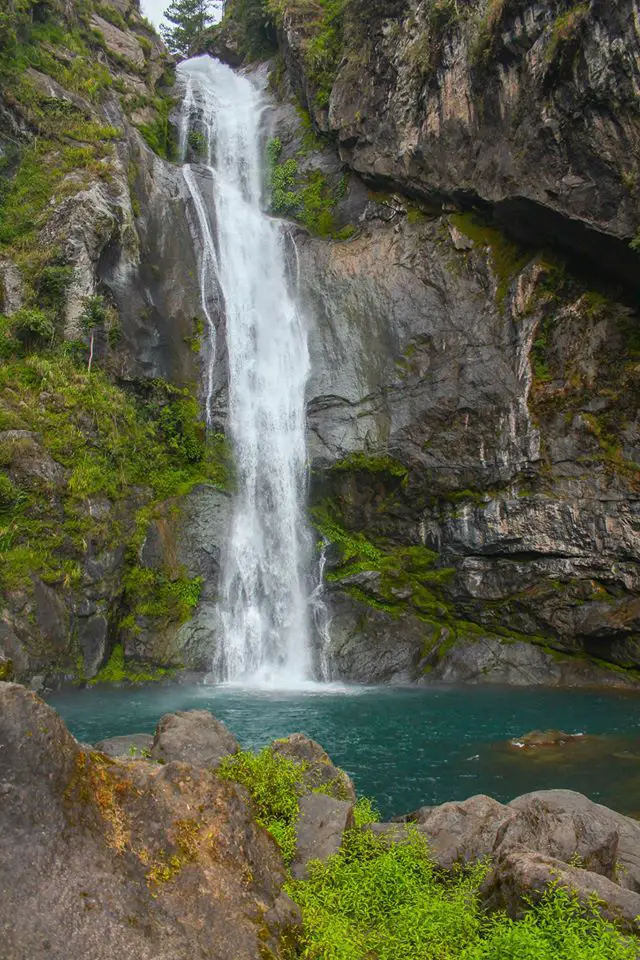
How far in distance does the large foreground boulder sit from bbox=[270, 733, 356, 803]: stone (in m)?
2.64

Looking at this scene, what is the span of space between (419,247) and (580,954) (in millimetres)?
23542

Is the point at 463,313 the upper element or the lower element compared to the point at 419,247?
lower

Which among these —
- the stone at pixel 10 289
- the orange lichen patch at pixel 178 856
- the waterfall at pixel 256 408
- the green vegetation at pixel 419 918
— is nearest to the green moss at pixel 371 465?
the waterfall at pixel 256 408

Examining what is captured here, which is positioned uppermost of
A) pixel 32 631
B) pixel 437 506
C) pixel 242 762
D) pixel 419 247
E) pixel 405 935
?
pixel 419 247

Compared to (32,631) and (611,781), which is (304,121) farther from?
(611,781)

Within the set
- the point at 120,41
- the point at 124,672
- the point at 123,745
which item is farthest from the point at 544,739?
the point at 120,41

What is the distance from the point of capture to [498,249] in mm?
22703

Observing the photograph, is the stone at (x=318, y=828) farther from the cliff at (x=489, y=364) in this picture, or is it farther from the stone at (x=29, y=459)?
the stone at (x=29, y=459)

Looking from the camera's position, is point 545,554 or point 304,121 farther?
point 304,121

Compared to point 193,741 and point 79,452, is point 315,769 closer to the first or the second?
point 193,741

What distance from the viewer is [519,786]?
10680mm

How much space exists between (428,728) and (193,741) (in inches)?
332

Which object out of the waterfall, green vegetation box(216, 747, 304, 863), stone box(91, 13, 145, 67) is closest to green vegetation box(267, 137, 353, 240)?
the waterfall

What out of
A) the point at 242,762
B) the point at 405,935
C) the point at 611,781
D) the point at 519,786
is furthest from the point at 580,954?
the point at 611,781
